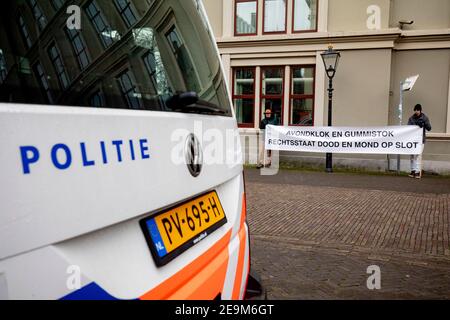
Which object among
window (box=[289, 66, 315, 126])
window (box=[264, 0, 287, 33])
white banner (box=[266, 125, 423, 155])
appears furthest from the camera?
window (box=[264, 0, 287, 33])

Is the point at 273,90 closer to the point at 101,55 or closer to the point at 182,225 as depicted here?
the point at 182,225

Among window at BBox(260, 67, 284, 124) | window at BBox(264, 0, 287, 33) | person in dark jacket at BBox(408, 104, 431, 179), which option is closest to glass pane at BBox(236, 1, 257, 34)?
window at BBox(264, 0, 287, 33)

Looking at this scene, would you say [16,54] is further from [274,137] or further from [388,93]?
[388,93]

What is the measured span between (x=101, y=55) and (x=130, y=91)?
15 centimetres

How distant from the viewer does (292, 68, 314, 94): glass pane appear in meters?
14.8

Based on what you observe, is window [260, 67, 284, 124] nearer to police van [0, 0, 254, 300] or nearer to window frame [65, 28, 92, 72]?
police van [0, 0, 254, 300]

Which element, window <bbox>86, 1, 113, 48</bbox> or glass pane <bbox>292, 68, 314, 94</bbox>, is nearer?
window <bbox>86, 1, 113, 48</bbox>

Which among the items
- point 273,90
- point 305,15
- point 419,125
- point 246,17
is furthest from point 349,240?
point 246,17

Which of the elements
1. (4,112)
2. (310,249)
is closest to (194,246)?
(4,112)

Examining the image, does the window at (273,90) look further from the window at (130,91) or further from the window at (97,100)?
the window at (97,100)

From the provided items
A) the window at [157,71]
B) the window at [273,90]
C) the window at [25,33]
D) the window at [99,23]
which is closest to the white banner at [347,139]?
the window at [273,90]

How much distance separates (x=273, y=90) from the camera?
15.3 m

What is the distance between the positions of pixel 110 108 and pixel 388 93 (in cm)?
1375

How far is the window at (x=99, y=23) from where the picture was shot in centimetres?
138
